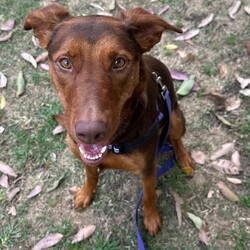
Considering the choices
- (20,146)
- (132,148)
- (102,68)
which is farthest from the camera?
(20,146)

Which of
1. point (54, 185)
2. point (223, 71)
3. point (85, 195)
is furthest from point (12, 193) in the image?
point (223, 71)

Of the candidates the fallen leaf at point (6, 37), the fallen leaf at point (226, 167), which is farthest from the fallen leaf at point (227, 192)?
the fallen leaf at point (6, 37)

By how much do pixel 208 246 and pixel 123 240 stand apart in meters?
0.80

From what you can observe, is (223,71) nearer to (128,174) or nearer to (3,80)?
(128,174)

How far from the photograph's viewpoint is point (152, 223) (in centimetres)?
403

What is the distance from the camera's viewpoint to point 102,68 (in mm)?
2730

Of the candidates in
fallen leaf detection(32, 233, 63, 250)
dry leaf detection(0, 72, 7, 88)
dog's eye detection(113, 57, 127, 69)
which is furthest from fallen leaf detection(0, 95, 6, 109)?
dog's eye detection(113, 57, 127, 69)

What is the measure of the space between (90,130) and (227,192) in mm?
2173

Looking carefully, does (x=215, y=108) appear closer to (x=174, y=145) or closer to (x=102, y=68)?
(x=174, y=145)

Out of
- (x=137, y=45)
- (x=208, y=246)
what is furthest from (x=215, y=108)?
(x=137, y=45)

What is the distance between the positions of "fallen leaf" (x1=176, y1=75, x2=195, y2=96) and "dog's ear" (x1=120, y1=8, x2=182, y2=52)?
1.81m

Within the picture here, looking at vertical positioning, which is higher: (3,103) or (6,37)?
(6,37)

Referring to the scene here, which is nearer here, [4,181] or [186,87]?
[4,181]

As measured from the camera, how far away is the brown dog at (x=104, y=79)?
8.71ft
